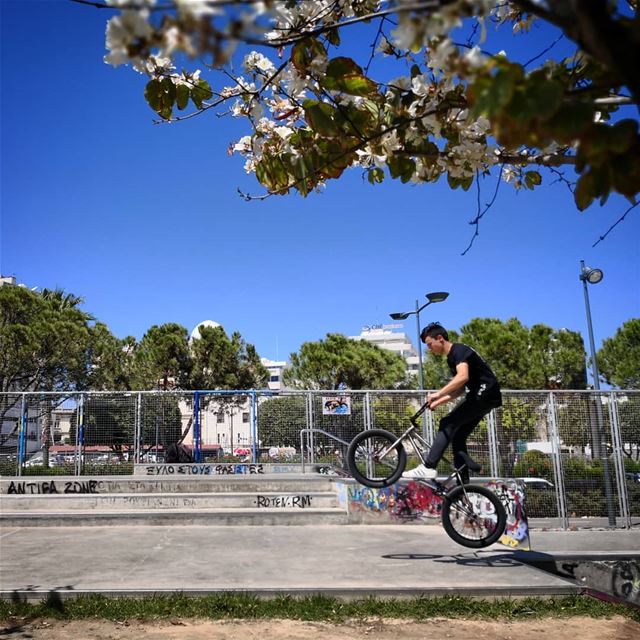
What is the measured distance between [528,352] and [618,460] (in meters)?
24.4

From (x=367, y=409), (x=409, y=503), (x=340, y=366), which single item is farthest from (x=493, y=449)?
(x=340, y=366)

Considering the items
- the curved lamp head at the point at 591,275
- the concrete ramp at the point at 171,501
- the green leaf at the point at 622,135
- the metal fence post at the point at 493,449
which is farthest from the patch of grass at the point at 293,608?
the curved lamp head at the point at 591,275

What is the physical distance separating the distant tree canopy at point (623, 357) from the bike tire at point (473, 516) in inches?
1449

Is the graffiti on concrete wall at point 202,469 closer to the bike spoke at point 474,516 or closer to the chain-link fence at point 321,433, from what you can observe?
the chain-link fence at point 321,433

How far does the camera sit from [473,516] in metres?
6.61

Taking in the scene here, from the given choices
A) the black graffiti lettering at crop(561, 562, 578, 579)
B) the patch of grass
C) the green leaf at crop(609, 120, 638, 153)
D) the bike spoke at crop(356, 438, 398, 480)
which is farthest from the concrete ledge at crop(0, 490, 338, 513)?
the green leaf at crop(609, 120, 638, 153)

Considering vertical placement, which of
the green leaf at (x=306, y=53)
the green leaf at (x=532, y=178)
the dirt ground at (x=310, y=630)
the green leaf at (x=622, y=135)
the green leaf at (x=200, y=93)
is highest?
the green leaf at (x=200, y=93)

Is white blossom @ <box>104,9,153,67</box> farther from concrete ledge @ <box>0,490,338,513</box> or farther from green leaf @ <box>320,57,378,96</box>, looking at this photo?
concrete ledge @ <box>0,490,338,513</box>

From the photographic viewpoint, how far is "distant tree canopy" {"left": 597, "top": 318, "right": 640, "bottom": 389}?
39.2 metres

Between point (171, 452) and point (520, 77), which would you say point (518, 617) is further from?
point (171, 452)

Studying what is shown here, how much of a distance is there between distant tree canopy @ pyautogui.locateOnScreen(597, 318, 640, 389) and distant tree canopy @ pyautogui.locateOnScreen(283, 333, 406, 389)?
1502 centimetres

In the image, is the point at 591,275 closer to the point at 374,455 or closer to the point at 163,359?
the point at 374,455

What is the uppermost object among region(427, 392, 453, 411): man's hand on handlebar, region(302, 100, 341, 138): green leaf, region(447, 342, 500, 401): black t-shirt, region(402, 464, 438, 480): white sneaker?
region(302, 100, 341, 138): green leaf

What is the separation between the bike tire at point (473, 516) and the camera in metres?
6.33
